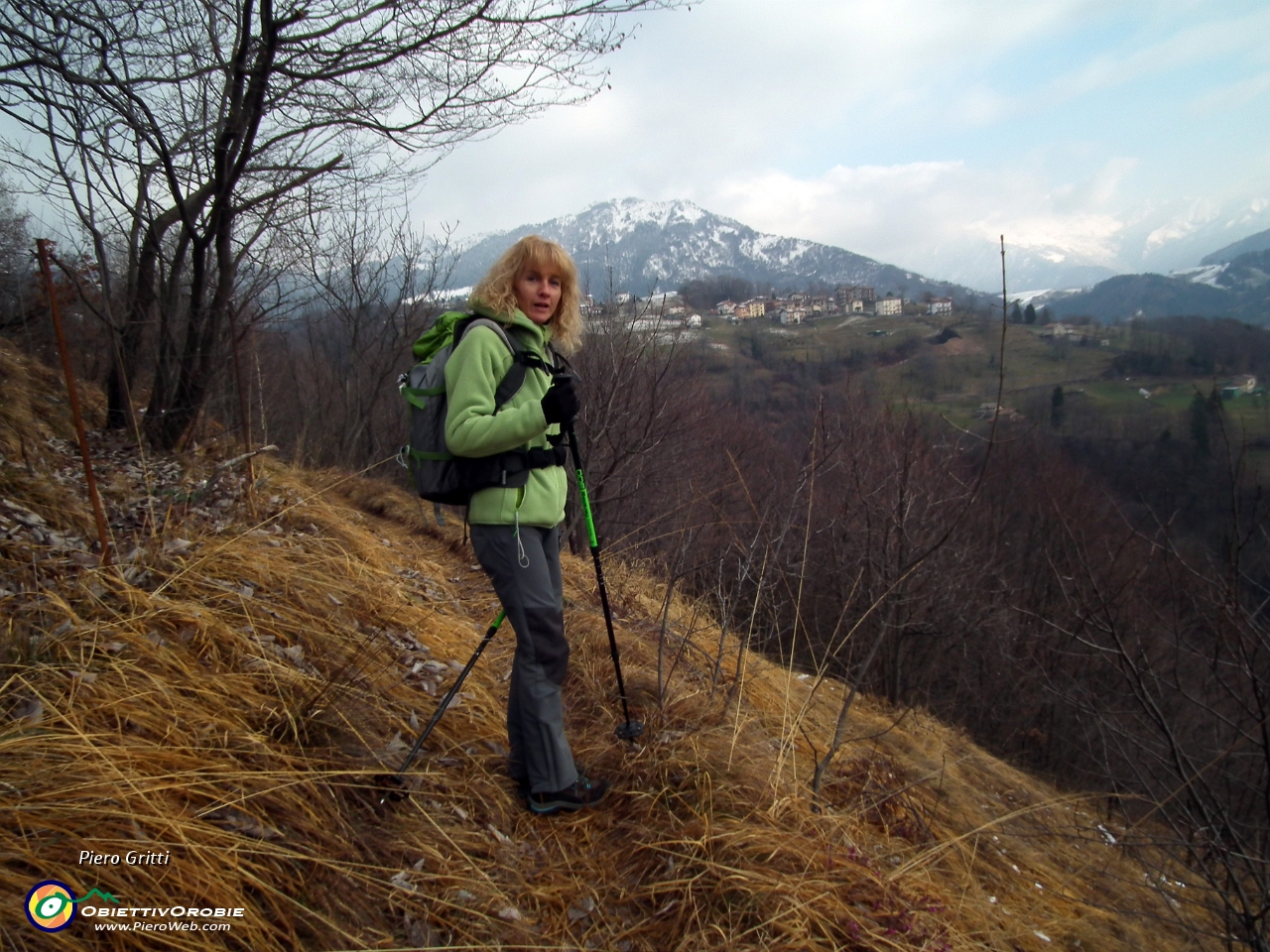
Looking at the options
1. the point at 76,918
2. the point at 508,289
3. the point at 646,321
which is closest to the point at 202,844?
the point at 76,918

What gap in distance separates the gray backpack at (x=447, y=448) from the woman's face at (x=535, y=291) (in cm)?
16

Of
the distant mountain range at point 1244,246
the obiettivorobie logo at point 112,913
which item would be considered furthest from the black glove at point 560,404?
the distant mountain range at point 1244,246

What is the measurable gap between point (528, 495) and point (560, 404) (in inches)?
14.0

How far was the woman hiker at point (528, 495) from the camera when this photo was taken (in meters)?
2.17

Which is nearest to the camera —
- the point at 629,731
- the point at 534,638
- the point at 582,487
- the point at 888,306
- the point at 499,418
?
the point at 499,418

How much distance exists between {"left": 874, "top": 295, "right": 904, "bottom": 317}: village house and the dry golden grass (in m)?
74.1

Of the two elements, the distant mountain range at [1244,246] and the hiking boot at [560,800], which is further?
the distant mountain range at [1244,246]

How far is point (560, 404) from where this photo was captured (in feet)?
7.17

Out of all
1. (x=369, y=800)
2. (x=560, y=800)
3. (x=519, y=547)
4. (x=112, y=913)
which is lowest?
(x=560, y=800)

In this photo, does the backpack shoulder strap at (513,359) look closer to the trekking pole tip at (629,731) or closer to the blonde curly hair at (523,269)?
the blonde curly hair at (523,269)

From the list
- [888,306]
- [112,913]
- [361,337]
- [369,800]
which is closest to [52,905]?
[112,913]

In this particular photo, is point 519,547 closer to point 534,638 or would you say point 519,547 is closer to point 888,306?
point 534,638

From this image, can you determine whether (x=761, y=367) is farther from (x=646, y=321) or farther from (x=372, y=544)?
(x=372, y=544)

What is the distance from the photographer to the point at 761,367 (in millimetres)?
44719
